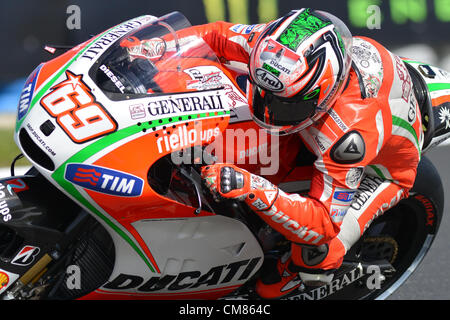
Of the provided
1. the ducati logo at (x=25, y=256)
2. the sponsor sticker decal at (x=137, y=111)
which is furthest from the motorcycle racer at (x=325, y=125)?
the ducati logo at (x=25, y=256)

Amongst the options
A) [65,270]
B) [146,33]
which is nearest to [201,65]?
[146,33]

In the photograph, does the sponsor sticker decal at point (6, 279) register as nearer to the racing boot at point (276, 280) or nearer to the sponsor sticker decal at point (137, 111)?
the sponsor sticker decal at point (137, 111)

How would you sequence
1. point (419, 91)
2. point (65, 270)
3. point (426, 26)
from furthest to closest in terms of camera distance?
1. point (426, 26)
2. point (419, 91)
3. point (65, 270)

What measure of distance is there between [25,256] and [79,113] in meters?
0.63

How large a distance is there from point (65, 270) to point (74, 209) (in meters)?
0.26

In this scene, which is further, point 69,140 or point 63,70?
point 63,70

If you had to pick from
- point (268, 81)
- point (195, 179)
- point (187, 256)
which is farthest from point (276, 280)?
point (268, 81)

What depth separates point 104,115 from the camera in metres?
2.56

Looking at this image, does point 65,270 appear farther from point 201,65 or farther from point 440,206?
point 440,206

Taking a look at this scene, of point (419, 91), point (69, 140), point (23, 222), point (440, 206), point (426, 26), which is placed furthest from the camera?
point (426, 26)

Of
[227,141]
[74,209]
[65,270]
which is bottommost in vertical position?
[65,270]

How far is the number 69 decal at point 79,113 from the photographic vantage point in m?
2.53

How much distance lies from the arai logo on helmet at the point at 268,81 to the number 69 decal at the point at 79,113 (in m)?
0.59

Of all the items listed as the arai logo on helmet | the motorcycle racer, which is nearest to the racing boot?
the motorcycle racer
